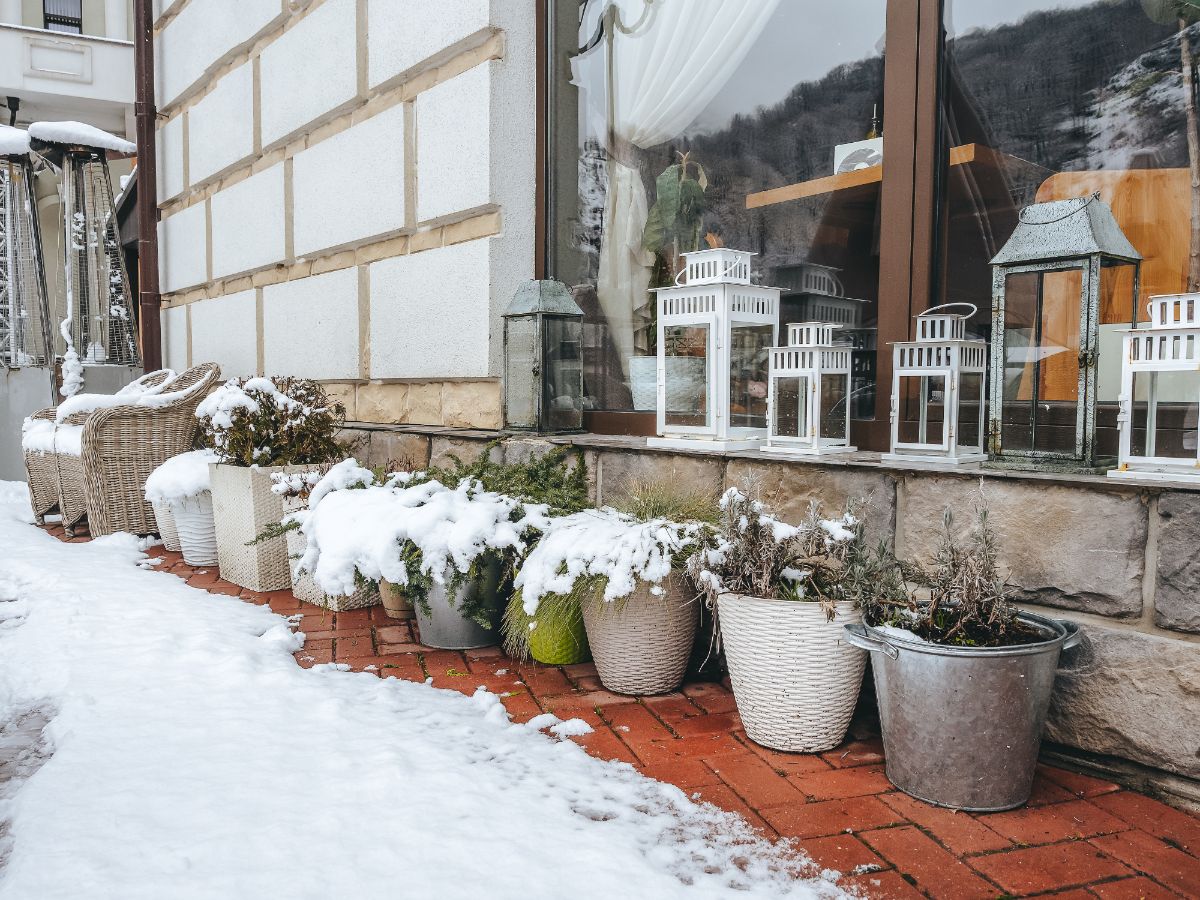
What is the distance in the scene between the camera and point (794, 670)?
223cm

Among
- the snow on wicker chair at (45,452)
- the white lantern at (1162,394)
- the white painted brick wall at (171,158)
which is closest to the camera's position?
the white lantern at (1162,394)

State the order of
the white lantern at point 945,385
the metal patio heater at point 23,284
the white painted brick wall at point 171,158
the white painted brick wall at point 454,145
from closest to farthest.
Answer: the white lantern at point 945,385 < the white painted brick wall at point 454,145 < the white painted brick wall at point 171,158 < the metal patio heater at point 23,284

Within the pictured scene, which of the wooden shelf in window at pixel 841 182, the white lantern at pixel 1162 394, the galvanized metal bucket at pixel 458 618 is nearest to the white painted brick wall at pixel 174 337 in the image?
the galvanized metal bucket at pixel 458 618

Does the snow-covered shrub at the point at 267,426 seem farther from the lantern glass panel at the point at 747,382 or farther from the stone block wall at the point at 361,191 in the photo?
the lantern glass panel at the point at 747,382

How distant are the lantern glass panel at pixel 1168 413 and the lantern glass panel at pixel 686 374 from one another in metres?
1.30

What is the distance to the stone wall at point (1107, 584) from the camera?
1.96 m

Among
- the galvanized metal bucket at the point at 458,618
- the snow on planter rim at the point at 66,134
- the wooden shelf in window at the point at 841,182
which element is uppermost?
the snow on planter rim at the point at 66,134

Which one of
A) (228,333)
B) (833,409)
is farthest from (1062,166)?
(228,333)

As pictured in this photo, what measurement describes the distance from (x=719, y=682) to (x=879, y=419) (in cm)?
100

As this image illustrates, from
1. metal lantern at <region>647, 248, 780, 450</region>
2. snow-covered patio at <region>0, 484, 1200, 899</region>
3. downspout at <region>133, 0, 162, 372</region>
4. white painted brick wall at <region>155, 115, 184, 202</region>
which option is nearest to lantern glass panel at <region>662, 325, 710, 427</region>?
metal lantern at <region>647, 248, 780, 450</region>

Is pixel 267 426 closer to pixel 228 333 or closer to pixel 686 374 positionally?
pixel 686 374

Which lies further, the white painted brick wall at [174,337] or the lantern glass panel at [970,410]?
the white painted brick wall at [174,337]

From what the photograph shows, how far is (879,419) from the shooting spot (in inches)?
Result: 114

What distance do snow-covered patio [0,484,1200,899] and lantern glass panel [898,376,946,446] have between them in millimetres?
988
